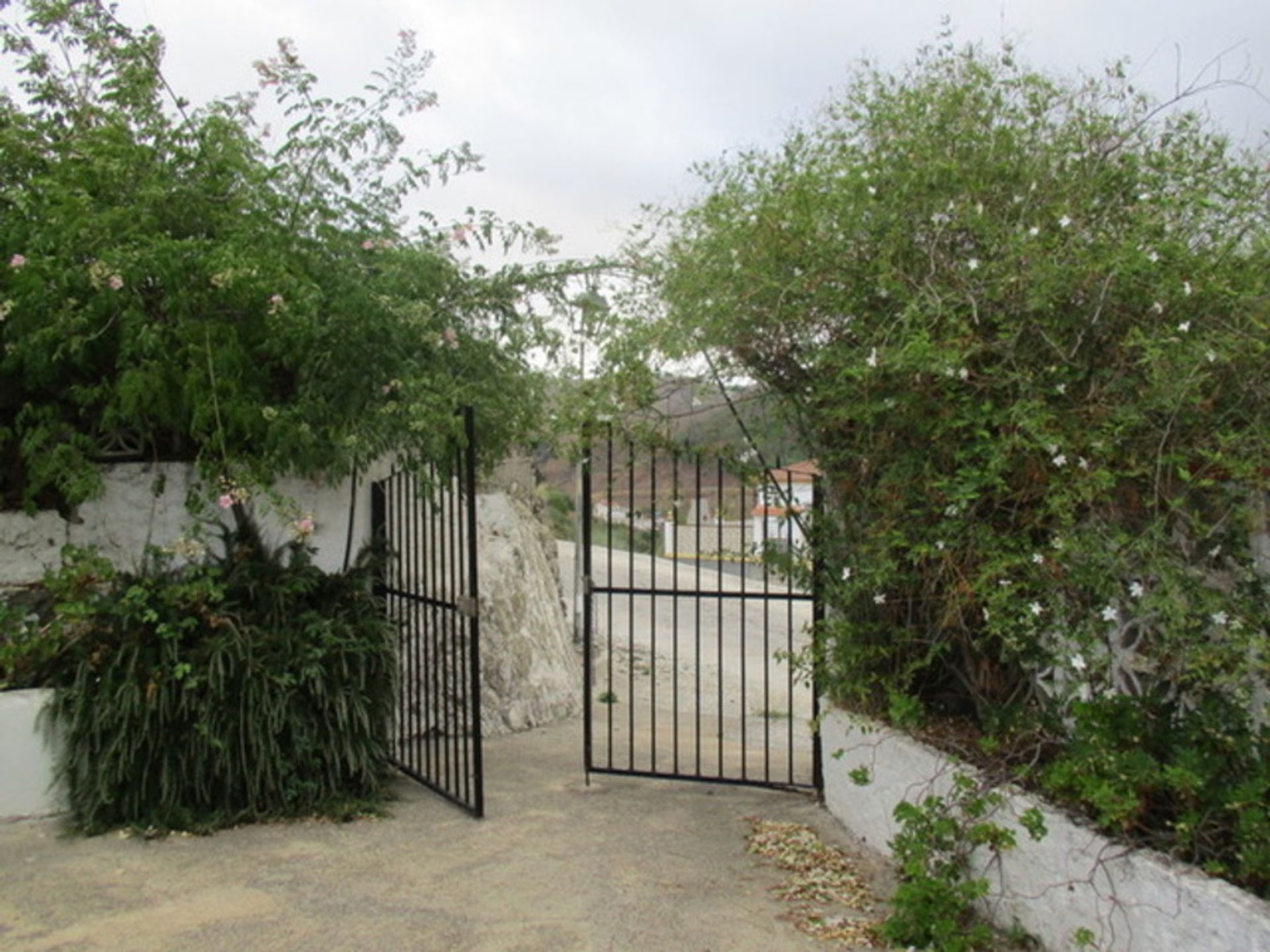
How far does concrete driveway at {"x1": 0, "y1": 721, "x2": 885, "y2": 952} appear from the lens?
A: 3.98 meters

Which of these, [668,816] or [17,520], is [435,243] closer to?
[17,520]

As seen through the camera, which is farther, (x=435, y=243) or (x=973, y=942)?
(x=435, y=243)

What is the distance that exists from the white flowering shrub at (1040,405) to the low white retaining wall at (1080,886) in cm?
11

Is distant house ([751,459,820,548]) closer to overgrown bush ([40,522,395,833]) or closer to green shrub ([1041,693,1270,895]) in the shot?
green shrub ([1041,693,1270,895])

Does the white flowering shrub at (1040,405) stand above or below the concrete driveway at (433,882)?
above

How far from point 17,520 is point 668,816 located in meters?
3.83

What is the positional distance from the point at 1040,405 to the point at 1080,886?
158cm

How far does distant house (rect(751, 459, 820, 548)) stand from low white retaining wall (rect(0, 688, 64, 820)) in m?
3.55

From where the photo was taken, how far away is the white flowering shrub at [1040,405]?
3.43 meters

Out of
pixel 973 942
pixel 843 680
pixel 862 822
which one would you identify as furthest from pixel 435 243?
pixel 973 942

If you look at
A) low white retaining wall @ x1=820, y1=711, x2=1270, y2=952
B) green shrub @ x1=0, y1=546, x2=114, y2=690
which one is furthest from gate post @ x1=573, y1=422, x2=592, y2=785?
green shrub @ x1=0, y1=546, x2=114, y2=690

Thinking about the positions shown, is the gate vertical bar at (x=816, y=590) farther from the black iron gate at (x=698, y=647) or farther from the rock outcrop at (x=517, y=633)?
the rock outcrop at (x=517, y=633)

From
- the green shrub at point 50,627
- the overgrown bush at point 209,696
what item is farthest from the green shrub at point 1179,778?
the green shrub at point 50,627

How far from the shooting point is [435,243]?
20.3ft
